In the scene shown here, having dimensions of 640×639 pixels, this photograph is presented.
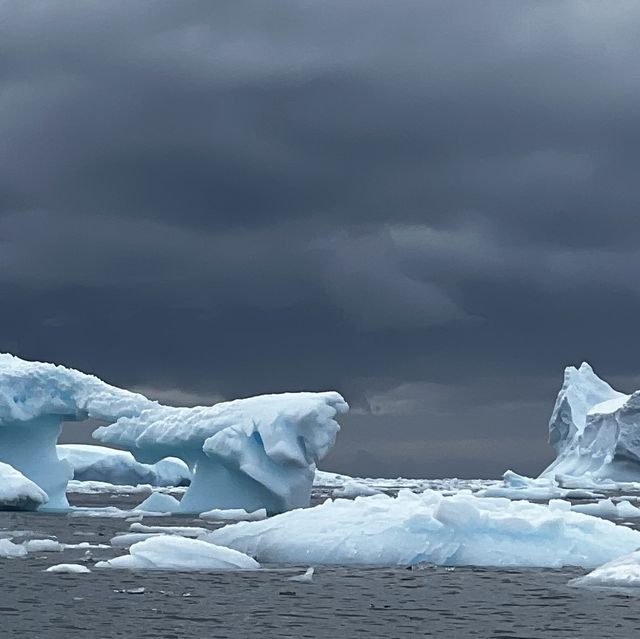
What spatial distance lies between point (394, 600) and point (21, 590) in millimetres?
5037

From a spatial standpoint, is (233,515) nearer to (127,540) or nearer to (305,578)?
(127,540)

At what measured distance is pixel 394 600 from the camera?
15.2m

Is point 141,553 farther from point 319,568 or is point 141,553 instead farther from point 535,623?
point 535,623

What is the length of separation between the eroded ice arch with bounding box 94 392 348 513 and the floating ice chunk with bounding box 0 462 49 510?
2.46 meters

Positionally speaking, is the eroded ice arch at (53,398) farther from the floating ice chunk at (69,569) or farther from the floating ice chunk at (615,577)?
the floating ice chunk at (615,577)

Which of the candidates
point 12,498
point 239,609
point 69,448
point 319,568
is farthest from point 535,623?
point 69,448

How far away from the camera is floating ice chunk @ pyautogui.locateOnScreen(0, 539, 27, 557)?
1992cm

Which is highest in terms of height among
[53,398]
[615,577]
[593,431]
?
[593,431]

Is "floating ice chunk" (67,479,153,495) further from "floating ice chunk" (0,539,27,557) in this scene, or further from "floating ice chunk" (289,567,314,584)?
"floating ice chunk" (289,567,314,584)

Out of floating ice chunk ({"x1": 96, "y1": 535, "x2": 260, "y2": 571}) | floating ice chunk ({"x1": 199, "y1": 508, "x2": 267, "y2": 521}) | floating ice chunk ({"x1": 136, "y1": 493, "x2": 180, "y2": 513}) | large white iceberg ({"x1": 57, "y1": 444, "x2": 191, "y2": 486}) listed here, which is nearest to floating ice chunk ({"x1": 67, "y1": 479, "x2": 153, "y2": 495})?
large white iceberg ({"x1": 57, "y1": 444, "x2": 191, "y2": 486})

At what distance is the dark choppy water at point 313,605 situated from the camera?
42.2ft

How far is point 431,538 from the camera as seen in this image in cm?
1966

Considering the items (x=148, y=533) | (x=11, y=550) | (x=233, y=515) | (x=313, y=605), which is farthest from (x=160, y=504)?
(x=313, y=605)

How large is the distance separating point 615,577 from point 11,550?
10110 millimetres
